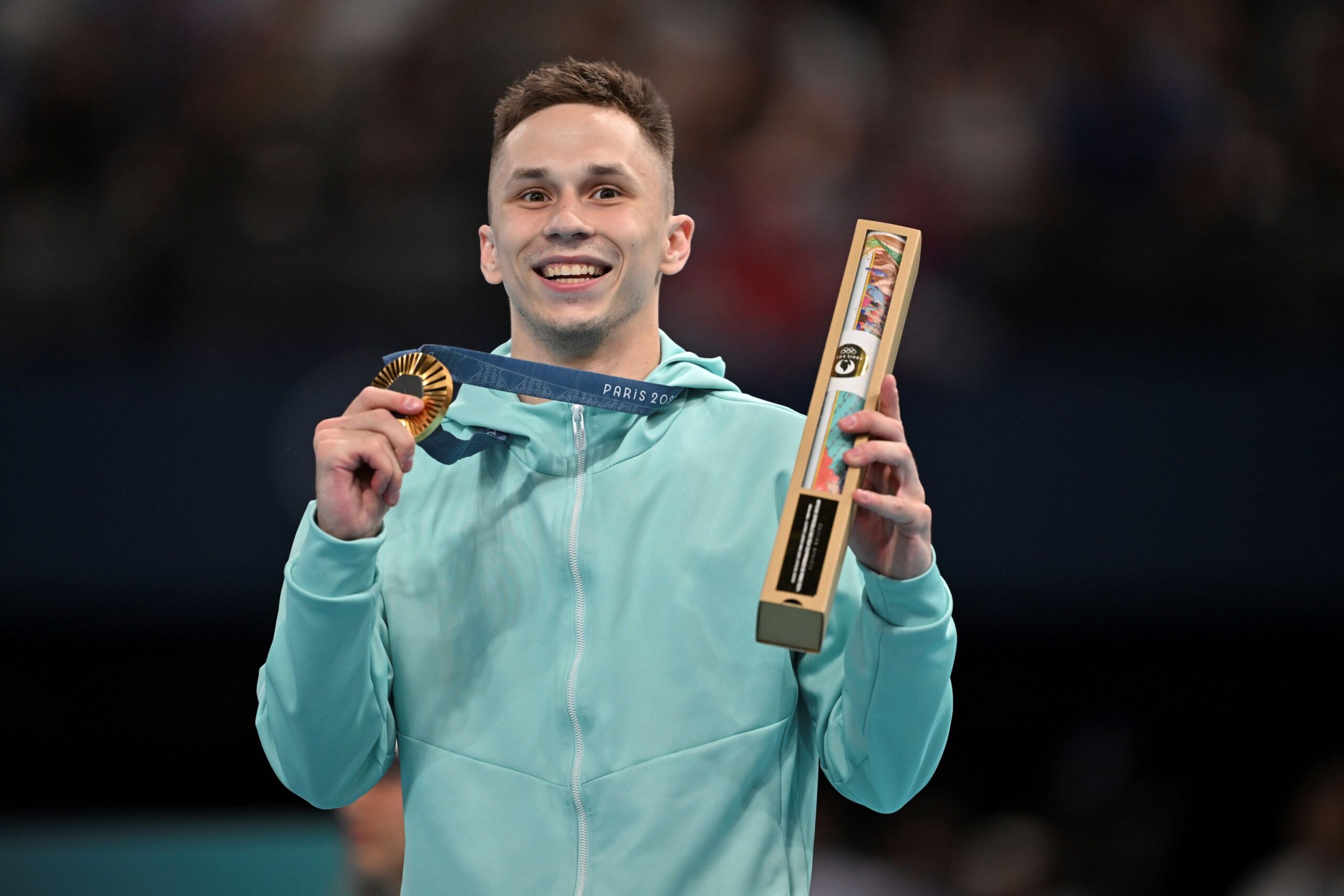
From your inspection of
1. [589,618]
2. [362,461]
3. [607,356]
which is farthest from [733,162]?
[362,461]

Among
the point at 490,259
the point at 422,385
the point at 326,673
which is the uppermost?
the point at 490,259

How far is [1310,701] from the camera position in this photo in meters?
4.09

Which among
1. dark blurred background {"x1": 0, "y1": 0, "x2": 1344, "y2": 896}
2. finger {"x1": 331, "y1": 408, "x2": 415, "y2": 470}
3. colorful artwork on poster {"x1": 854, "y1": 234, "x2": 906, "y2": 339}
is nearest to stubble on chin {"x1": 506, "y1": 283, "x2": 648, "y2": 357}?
finger {"x1": 331, "y1": 408, "x2": 415, "y2": 470}

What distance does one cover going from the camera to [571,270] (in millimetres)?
1980

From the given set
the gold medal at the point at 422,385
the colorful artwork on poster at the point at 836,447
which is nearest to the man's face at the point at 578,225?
the gold medal at the point at 422,385

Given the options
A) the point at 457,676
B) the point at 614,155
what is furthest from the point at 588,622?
the point at 614,155

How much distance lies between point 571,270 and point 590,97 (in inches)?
11.3

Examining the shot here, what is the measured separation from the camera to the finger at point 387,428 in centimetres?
171

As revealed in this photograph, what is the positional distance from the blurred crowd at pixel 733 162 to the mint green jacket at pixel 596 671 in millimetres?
2144

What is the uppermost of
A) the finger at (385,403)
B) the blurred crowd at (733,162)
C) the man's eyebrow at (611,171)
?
the blurred crowd at (733,162)

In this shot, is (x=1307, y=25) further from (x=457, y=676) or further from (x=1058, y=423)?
(x=457, y=676)

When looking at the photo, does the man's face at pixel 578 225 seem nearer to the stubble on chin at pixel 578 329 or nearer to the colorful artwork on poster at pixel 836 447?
the stubble on chin at pixel 578 329

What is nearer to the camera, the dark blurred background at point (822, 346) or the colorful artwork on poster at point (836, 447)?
the colorful artwork on poster at point (836, 447)

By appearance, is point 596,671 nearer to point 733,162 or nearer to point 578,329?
point 578,329
